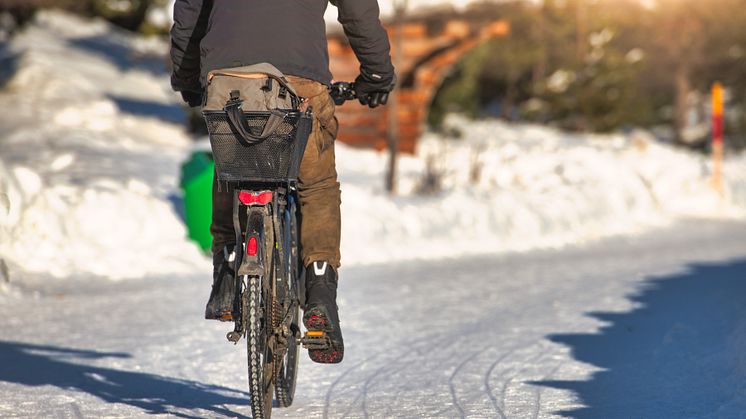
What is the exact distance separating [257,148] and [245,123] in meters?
0.10

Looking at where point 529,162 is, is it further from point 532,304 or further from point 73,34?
Answer: point 73,34

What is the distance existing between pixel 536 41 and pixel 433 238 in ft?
81.3

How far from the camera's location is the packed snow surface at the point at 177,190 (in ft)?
32.9

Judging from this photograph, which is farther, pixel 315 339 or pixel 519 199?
pixel 519 199

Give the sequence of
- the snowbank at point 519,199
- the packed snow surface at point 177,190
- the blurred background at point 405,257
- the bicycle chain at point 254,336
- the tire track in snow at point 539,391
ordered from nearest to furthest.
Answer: the bicycle chain at point 254,336
the tire track in snow at point 539,391
the blurred background at point 405,257
the packed snow surface at point 177,190
the snowbank at point 519,199

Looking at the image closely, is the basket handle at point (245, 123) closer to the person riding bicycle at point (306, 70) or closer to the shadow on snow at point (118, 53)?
the person riding bicycle at point (306, 70)

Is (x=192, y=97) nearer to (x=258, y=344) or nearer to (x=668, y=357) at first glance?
(x=258, y=344)

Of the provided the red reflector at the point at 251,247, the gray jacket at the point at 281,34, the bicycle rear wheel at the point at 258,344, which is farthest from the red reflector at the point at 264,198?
the gray jacket at the point at 281,34

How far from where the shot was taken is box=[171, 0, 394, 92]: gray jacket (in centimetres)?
414

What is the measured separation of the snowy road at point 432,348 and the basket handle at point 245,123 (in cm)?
135

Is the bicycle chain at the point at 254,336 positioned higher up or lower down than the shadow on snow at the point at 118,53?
lower down

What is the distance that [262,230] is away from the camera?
411 cm

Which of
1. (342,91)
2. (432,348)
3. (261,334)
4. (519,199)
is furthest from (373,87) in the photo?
(519,199)

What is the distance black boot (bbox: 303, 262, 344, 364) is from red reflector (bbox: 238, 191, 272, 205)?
1.56 feet
